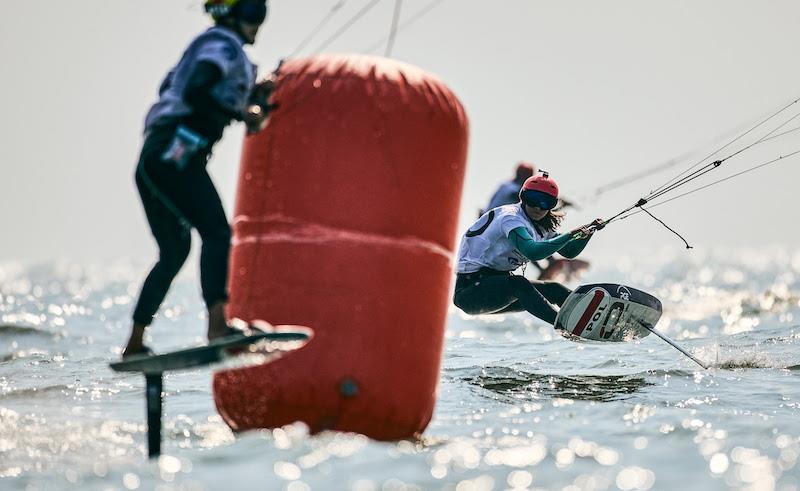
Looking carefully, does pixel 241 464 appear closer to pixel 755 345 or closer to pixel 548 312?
pixel 548 312

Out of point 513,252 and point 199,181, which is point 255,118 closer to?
point 199,181

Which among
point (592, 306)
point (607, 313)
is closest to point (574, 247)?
point (592, 306)

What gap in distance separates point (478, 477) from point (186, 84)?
2424 mm

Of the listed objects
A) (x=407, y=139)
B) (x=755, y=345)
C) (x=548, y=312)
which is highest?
(x=407, y=139)

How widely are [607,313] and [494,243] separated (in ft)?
3.67

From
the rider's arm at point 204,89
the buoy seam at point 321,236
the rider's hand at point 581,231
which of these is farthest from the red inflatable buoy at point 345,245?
the rider's hand at point 581,231

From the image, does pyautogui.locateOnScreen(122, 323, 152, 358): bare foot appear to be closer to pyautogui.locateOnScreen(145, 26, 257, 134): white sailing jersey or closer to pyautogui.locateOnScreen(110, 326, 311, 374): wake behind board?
pyautogui.locateOnScreen(110, 326, 311, 374): wake behind board

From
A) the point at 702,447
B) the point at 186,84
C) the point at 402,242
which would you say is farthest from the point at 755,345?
the point at 186,84

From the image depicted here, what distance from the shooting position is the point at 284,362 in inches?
230

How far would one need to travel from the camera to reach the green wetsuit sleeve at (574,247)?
9.28 meters

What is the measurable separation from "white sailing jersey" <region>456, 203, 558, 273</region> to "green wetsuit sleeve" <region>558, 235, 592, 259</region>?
0.53 ft

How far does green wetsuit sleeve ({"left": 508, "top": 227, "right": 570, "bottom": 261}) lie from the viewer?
28.7 ft

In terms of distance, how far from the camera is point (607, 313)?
9469 mm

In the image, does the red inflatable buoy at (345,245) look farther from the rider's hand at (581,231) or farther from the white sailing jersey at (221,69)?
the rider's hand at (581,231)
